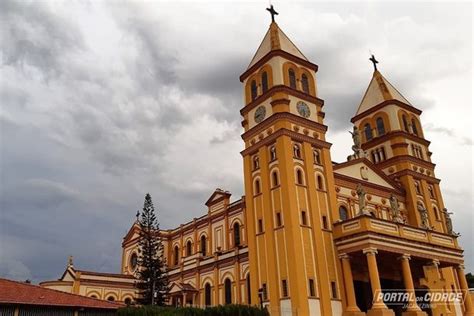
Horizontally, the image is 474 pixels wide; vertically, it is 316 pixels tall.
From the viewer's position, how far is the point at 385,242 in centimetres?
2786

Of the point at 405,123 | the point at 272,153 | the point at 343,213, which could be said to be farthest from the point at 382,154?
the point at 272,153

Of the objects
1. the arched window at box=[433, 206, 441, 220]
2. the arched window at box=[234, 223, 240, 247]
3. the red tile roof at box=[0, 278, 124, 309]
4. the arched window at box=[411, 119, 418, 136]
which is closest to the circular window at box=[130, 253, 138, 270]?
the arched window at box=[234, 223, 240, 247]

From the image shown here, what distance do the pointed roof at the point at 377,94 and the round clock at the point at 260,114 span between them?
46.9 feet

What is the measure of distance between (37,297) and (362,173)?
80.6ft

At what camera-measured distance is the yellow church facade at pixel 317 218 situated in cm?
2753

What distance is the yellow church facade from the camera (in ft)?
90.3

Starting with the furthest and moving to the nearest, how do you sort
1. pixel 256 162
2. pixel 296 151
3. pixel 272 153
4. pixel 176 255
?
pixel 176 255, pixel 256 162, pixel 272 153, pixel 296 151

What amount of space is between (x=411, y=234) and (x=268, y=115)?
12.5 metres

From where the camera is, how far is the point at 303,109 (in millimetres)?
32875

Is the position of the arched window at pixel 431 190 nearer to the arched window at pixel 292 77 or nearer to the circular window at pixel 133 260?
the arched window at pixel 292 77

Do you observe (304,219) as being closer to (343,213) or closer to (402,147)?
(343,213)

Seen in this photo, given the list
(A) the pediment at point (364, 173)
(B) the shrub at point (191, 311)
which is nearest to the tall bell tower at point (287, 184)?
(A) the pediment at point (364, 173)

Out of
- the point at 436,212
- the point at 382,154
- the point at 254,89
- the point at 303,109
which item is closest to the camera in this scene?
the point at 303,109

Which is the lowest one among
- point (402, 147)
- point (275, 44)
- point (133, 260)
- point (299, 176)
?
point (133, 260)
